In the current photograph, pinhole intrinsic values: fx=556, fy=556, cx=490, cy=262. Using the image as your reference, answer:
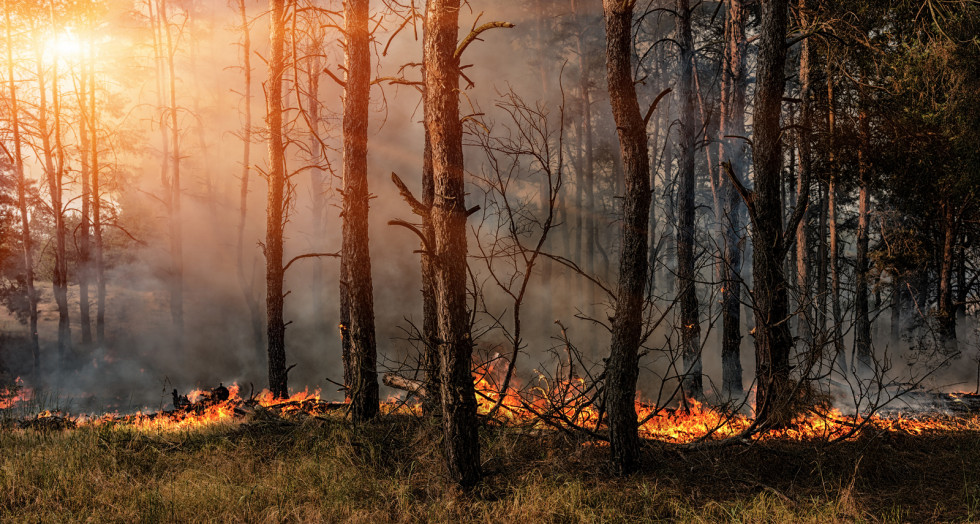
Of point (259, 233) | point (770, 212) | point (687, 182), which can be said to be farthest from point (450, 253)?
point (259, 233)

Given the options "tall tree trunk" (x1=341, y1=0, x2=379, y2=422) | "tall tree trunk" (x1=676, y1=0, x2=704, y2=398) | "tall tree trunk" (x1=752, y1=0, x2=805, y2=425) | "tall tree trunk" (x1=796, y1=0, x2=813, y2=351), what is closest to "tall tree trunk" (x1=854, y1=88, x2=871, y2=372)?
"tall tree trunk" (x1=796, y1=0, x2=813, y2=351)

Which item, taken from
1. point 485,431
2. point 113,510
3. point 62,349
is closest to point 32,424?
point 113,510

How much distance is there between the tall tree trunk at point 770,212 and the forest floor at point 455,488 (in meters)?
1.19

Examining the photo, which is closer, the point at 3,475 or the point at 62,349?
the point at 3,475

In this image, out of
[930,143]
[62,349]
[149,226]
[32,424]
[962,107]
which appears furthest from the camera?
[149,226]

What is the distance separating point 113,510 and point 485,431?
3.46 meters

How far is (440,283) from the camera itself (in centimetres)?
489

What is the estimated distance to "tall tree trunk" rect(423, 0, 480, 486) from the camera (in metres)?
4.88

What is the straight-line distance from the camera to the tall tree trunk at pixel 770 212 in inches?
263

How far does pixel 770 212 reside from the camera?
7117 millimetres

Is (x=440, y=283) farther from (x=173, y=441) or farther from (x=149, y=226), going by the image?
(x=149, y=226)

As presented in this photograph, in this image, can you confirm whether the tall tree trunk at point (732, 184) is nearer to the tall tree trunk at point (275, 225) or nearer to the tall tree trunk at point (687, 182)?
the tall tree trunk at point (687, 182)

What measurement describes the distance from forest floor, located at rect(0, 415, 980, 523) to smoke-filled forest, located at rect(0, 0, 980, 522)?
4 cm

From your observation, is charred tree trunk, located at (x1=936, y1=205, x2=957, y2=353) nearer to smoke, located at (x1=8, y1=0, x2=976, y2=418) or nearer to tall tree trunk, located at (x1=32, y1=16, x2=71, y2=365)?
smoke, located at (x1=8, y1=0, x2=976, y2=418)
